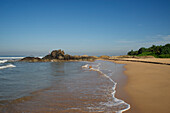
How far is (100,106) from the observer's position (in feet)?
16.2

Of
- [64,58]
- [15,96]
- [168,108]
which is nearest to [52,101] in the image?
[15,96]

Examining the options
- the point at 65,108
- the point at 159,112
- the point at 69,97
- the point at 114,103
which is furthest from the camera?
the point at 69,97

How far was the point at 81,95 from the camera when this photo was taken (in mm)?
6336

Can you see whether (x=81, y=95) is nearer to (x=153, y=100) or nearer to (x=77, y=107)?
(x=77, y=107)

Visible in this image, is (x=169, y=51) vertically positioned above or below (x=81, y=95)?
above

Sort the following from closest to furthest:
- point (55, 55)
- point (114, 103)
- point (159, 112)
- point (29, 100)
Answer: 1. point (159, 112)
2. point (114, 103)
3. point (29, 100)
4. point (55, 55)

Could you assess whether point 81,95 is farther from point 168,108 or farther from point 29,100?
point 168,108

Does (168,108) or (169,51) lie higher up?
(169,51)

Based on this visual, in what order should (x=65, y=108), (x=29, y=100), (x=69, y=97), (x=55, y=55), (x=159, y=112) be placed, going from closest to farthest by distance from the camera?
(x=159, y=112) → (x=65, y=108) → (x=29, y=100) → (x=69, y=97) → (x=55, y=55)

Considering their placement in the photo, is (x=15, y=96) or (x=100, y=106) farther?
(x=15, y=96)

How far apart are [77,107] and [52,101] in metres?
1.27

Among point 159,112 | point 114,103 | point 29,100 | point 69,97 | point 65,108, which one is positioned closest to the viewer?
point 159,112

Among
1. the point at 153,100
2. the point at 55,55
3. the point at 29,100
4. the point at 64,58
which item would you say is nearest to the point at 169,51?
the point at 64,58

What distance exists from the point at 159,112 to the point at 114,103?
160 cm
